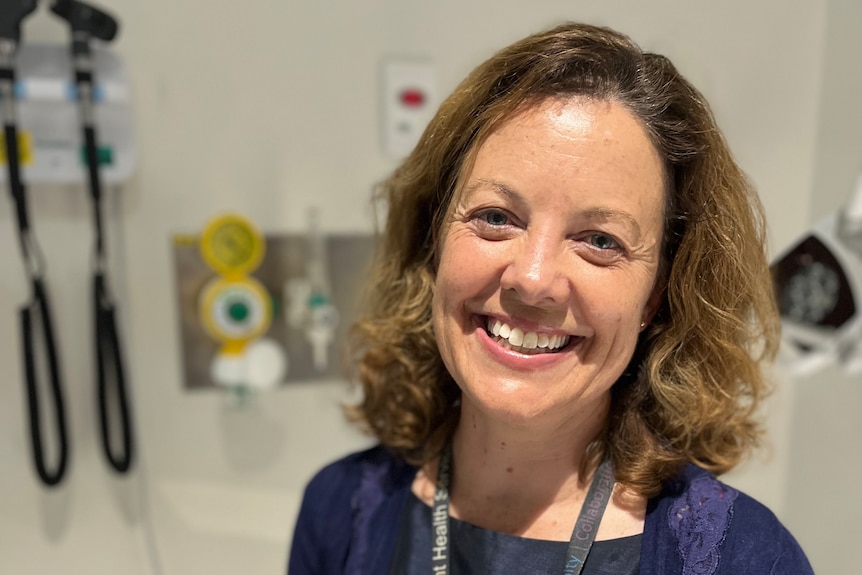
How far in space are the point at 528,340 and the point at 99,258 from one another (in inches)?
32.2

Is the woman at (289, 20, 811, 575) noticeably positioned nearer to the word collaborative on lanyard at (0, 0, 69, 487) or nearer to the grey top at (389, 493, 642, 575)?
the grey top at (389, 493, 642, 575)

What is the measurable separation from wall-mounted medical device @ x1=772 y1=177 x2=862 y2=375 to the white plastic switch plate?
2.75 feet

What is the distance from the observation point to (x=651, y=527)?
2.25 feet

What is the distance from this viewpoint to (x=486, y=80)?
69 centimetres

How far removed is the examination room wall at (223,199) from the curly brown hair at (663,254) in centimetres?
40

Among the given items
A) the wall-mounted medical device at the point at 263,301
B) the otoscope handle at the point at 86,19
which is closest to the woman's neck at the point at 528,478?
the wall-mounted medical device at the point at 263,301

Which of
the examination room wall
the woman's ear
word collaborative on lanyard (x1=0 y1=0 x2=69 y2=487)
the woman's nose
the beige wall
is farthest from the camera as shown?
the beige wall

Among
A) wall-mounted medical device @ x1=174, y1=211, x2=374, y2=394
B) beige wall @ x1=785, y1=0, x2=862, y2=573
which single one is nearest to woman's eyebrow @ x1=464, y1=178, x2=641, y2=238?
wall-mounted medical device @ x1=174, y1=211, x2=374, y2=394

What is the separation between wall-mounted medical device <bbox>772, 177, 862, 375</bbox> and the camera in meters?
1.19

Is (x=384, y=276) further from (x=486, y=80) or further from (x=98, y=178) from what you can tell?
(x=98, y=178)

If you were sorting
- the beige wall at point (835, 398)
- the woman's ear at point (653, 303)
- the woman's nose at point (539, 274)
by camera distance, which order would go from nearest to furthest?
the woman's nose at point (539, 274) → the woman's ear at point (653, 303) → the beige wall at point (835, 398)

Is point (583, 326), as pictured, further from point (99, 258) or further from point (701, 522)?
point (99, 258)

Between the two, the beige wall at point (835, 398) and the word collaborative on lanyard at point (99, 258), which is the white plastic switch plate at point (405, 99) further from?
the beige wall at point (835, 398)

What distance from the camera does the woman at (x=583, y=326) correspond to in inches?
25.0
